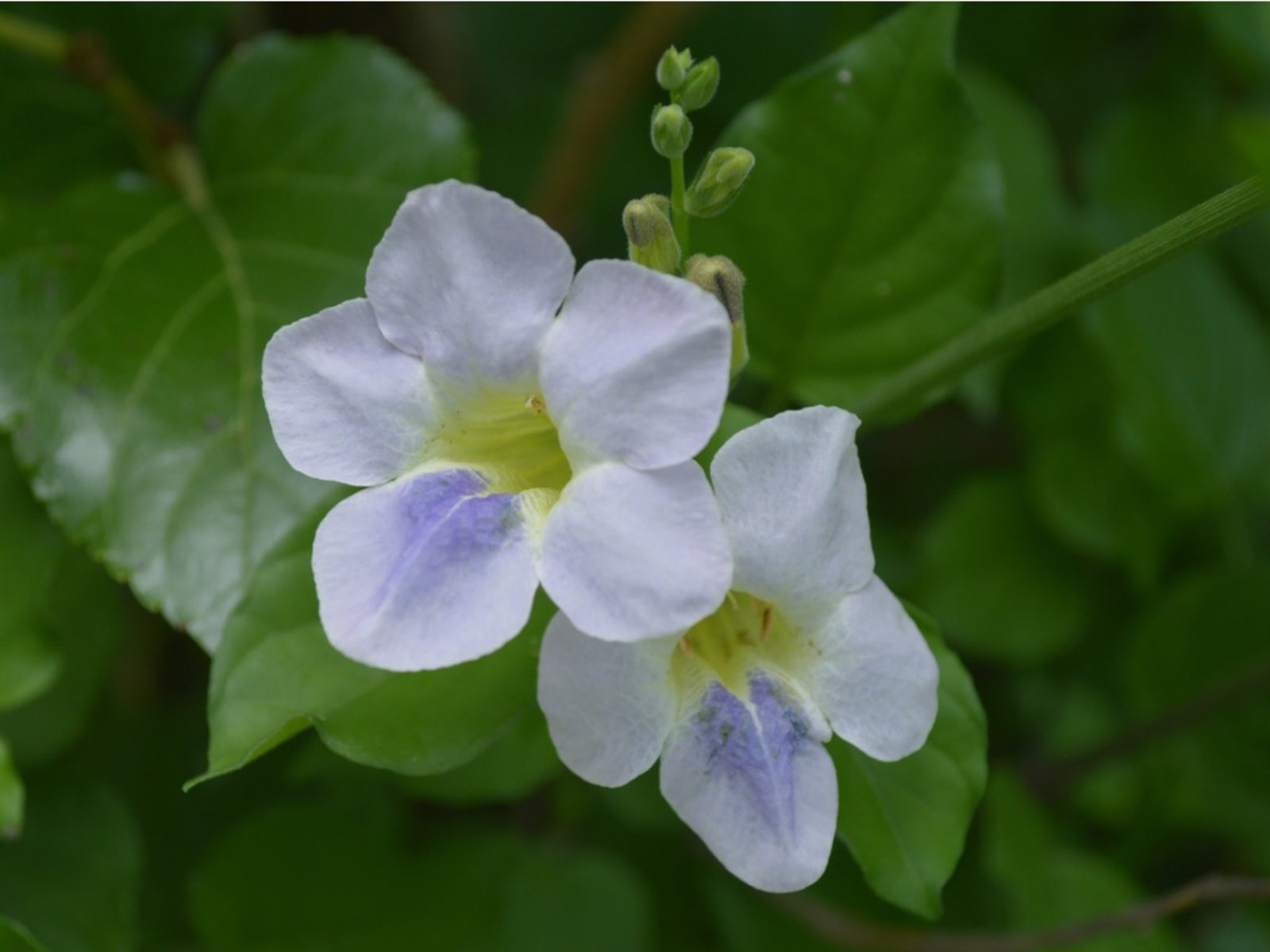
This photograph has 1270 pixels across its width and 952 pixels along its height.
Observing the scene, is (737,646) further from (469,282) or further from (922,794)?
(469,282)

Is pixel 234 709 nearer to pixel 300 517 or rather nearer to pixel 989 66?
pixel 300 517

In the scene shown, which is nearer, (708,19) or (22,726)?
(22,726)

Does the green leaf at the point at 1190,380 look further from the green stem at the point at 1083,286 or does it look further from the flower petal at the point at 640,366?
the flower petal at the point at 640,366

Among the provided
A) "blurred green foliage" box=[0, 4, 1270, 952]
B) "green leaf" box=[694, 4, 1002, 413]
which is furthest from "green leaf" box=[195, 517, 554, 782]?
"green leaf" box=[694, 4, 1002, 413]

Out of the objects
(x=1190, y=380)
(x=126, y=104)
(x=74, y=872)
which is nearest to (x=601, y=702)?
(x=74, y=872)

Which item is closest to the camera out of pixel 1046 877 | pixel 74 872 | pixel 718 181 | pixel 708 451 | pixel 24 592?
pixel 718 181

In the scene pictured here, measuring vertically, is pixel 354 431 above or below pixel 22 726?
above

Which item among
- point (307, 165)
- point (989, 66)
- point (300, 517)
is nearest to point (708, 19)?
point (989, 66)

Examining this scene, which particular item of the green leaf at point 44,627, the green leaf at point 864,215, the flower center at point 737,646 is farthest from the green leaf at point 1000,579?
the green leaf at point 44,627
